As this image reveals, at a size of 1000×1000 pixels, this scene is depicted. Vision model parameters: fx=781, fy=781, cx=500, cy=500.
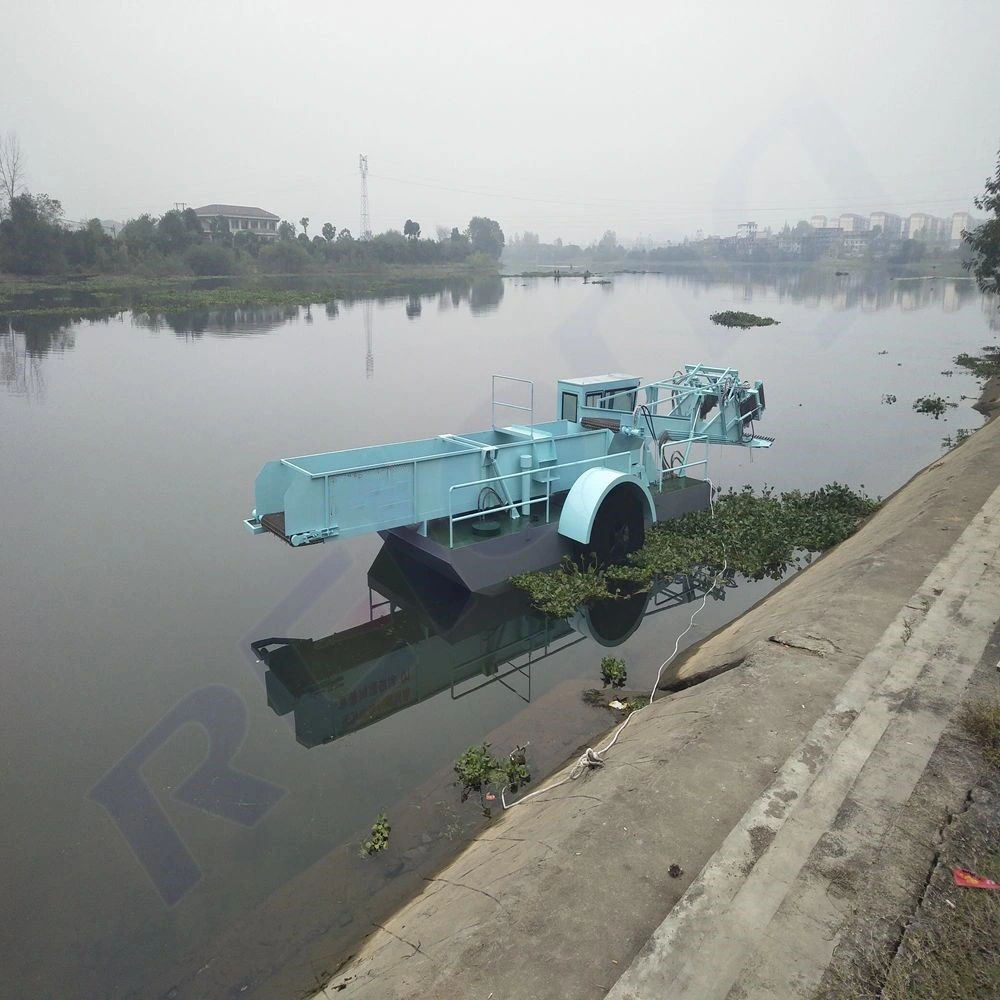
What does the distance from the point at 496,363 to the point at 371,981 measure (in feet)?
94.1

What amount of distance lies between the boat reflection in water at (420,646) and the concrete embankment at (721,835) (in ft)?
8.24

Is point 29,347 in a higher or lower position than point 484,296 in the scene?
lower

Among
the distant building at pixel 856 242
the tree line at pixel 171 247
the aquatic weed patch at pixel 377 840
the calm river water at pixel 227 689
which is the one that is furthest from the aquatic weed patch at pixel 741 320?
the tree line at pixel 171 247

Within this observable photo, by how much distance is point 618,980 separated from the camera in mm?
3510

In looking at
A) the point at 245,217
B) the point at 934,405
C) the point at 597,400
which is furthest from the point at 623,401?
the point at 245,217

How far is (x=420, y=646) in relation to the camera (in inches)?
385

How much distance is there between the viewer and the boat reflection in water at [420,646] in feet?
27.9

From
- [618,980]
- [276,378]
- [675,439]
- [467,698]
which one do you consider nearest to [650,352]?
[276,378]

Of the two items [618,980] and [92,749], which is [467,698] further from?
[618,980]

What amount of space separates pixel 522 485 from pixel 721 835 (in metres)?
6.93

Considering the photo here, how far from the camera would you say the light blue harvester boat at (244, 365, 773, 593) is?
30.4 ft

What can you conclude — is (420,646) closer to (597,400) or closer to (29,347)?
(597,400)

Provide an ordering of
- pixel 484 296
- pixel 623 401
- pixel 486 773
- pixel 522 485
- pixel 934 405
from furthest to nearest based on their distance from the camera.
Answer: pixel 484 296
pixel 934 405
pixel 623 401
pixel 522 485
pixel 486 773

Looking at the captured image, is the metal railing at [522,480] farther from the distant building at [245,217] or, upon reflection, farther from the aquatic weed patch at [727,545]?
the distant building at [245,217]
